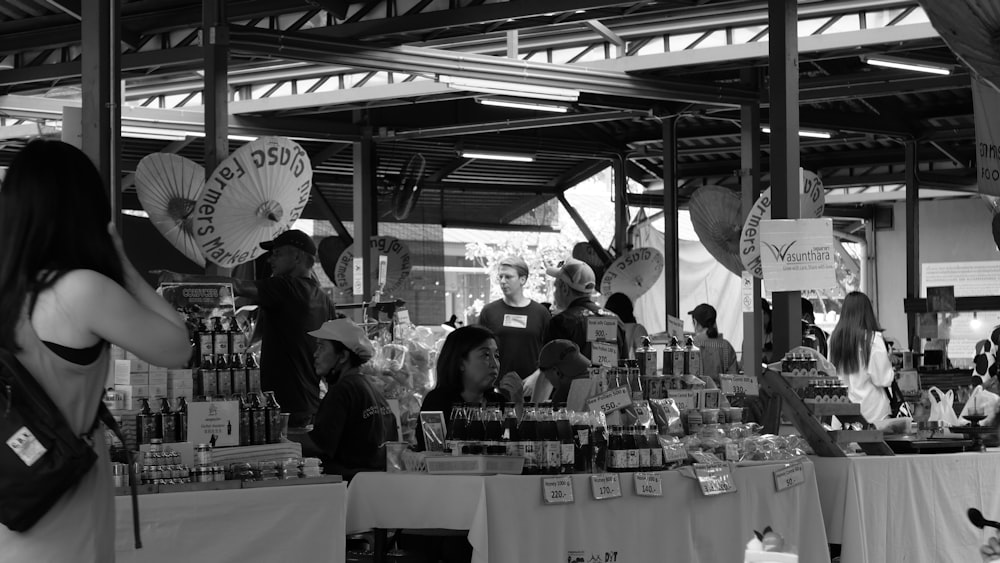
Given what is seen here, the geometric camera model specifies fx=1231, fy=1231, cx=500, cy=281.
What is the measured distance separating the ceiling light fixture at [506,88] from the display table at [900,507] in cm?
530

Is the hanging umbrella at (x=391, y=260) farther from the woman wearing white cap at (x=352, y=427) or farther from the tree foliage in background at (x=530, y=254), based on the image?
the tree foliage in background at (x=530, y=254)

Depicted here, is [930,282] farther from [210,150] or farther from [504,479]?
[504,479]

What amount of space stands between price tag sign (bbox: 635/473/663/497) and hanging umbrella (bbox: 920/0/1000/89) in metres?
2.16

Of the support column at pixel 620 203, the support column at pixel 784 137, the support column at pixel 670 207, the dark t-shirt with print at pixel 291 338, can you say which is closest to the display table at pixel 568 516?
the dark t-shirt with print at pixel 291 338

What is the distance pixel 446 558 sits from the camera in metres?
4.63

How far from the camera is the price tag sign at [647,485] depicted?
4.38 metres

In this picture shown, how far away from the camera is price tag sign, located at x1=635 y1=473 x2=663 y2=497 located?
14.4 ft

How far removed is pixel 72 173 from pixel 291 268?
4.26 m

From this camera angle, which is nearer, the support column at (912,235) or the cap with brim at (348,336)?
the cap with brim at (348,336)

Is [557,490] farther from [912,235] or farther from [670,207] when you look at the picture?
[912,235]

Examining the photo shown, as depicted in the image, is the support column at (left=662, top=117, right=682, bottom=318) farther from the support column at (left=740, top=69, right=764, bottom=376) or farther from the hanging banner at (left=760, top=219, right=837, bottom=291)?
the hanging banner at (left=760, top=219, right=837, bottom=291)

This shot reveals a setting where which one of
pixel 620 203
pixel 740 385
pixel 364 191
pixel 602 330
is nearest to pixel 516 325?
pixel 740 385

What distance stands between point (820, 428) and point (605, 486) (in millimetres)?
1353

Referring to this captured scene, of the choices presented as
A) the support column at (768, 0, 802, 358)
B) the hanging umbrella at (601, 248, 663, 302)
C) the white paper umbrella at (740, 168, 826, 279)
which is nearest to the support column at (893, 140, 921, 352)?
the hanging umbrella at (601, 248, 663, 302)
